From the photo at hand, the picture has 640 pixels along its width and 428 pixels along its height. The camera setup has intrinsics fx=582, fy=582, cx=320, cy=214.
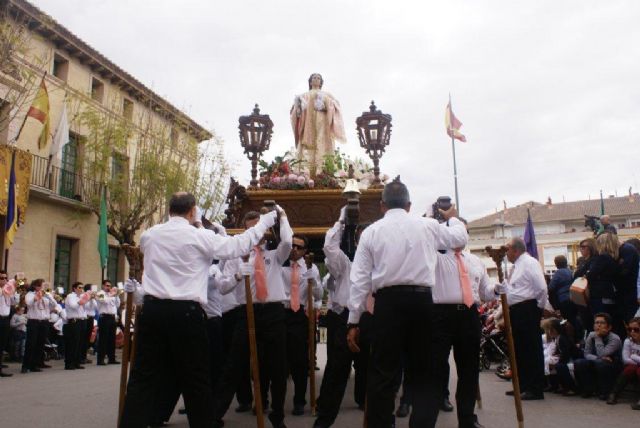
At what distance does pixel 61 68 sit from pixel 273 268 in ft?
62.5

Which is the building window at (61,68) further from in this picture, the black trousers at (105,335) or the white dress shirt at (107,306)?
the black trousers at (105,335)

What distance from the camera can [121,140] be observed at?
69.8 feet

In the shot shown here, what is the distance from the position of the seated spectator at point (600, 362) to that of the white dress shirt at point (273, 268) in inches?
177

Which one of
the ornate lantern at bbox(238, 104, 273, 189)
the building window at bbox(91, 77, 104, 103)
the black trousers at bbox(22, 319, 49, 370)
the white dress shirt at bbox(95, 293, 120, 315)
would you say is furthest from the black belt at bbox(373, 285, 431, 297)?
the building window at bbox(91, 77, 104, 103)

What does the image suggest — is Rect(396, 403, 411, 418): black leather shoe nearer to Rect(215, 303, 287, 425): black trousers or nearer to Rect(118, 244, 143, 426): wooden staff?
Rect(215, 303, 287, 425): black trousers

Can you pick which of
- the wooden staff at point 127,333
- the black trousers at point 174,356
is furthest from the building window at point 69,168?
the black trousers at point 174,356

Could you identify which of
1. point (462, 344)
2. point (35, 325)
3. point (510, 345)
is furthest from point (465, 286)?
point (35, 325)

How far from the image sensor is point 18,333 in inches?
565

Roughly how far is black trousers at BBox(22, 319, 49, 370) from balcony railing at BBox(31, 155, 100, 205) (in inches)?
314

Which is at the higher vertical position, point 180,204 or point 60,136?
point 60,136

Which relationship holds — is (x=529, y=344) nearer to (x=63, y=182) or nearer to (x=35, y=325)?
(x=35, y=325)

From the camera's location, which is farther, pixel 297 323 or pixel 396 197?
pixel 297 323

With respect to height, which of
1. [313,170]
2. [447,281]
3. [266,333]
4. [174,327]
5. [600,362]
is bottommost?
[600,362]

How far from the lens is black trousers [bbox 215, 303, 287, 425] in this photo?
18.5ft
